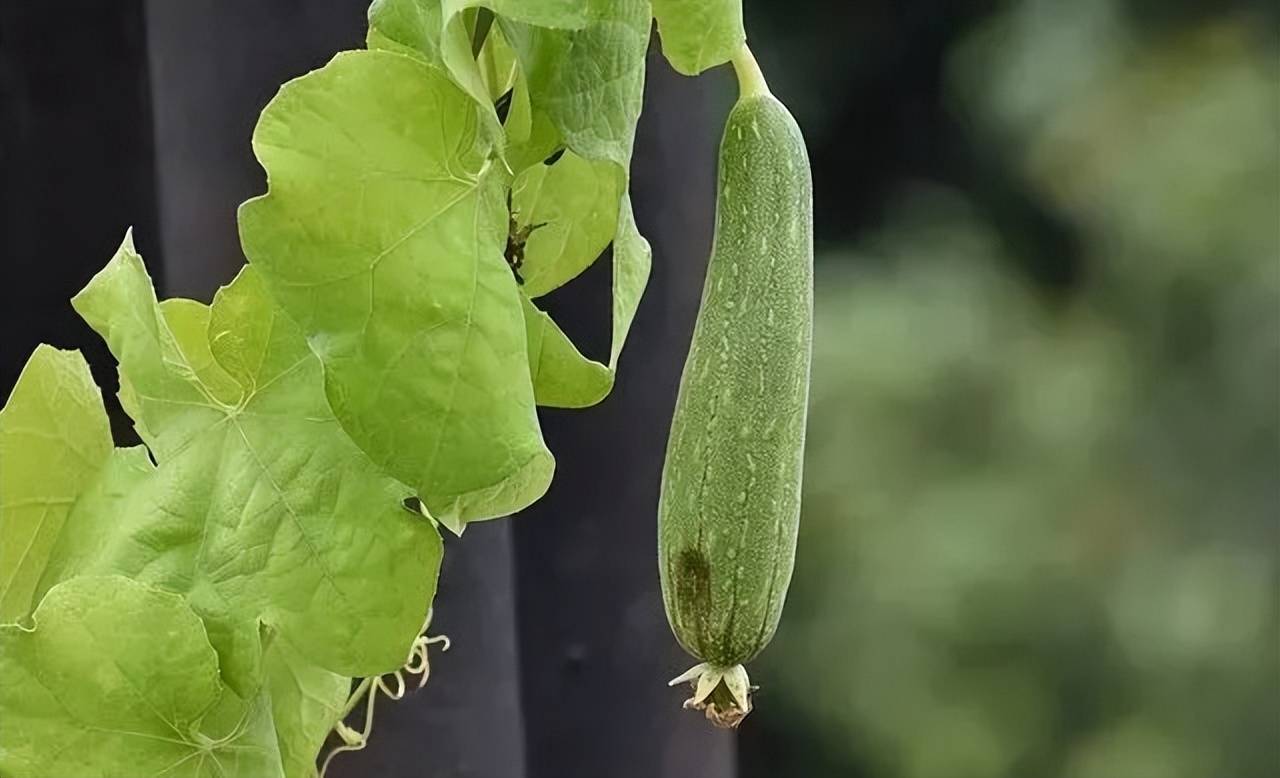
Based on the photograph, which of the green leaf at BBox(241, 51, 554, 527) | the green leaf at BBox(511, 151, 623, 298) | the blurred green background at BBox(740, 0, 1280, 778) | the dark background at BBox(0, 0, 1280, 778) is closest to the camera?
the green leaf at BBox(241, 51, 554, 527)

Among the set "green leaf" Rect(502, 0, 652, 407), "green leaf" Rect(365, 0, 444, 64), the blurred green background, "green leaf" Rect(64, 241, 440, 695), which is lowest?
the blurred green background

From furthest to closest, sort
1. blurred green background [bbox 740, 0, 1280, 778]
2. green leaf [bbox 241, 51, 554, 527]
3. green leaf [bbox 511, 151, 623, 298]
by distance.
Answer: blurred green background [bbox 740, 0, 1280, 778], green leaf [bbox 511, 151, 623, 298], green leaf [bbox 241, 51, 554, 527]

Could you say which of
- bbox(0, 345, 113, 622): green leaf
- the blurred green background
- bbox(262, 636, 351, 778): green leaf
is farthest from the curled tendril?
the blurred green background

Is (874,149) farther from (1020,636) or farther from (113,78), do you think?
(113,78)

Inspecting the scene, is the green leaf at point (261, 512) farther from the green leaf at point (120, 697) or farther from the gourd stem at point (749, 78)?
the gourd stem at point (749, 78)

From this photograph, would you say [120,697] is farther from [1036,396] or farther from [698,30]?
[1036,396]

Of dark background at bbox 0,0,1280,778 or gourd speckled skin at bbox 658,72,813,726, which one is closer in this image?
gourd speckled skin at bbox 658,72,813,726

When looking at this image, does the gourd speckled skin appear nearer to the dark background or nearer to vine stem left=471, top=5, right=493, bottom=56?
vine stem left=471, top=5, right=493, bottom=56

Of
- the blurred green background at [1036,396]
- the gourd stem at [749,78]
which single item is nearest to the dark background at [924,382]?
the blurred green background at [1036,396]
